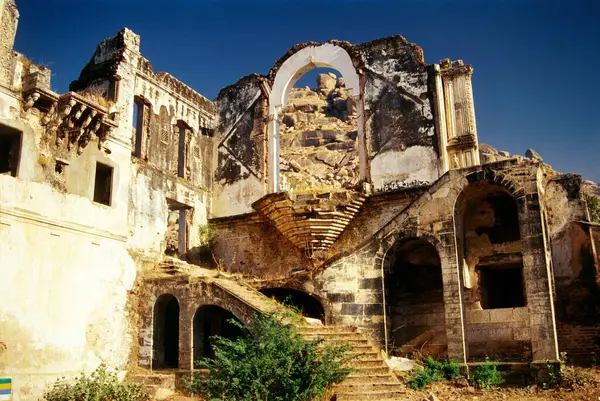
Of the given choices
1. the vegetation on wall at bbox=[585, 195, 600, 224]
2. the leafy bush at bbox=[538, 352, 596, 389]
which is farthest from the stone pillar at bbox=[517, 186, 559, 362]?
the vegetation on wall at bbox=[585, 195, 600, 224]

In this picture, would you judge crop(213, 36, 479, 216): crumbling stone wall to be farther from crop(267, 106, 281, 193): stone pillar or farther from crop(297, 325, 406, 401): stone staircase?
crop(297, 325, 406, 401): stone staircase

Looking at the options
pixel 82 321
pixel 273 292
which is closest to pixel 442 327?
pixel 273 292

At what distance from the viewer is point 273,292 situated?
18.5 m

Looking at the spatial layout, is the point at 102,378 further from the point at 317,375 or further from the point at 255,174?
the point at 255,174

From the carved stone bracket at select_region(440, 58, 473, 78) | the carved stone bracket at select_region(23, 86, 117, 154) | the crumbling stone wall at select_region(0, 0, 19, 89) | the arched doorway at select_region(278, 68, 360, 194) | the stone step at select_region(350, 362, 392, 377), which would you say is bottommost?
the stone step at select_region(350, 362, 392, 377)

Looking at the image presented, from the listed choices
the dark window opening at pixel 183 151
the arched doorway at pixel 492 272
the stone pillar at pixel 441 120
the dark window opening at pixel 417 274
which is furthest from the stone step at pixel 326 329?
the dark window opening at pixel 183 151

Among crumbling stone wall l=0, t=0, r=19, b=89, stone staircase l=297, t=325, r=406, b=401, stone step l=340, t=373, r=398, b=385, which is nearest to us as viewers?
stone staircase l=297, t=325, r=406, b=401

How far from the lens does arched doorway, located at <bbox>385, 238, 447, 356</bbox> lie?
54.9ft

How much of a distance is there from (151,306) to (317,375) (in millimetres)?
6513

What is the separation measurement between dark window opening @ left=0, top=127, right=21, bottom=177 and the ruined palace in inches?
4.0

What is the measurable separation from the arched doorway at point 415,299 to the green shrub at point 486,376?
229 cm

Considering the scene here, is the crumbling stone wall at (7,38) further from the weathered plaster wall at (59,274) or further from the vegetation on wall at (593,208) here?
the vegetation on wall at (593,208)

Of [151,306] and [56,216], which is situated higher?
[56,216]

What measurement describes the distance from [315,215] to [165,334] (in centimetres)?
590
